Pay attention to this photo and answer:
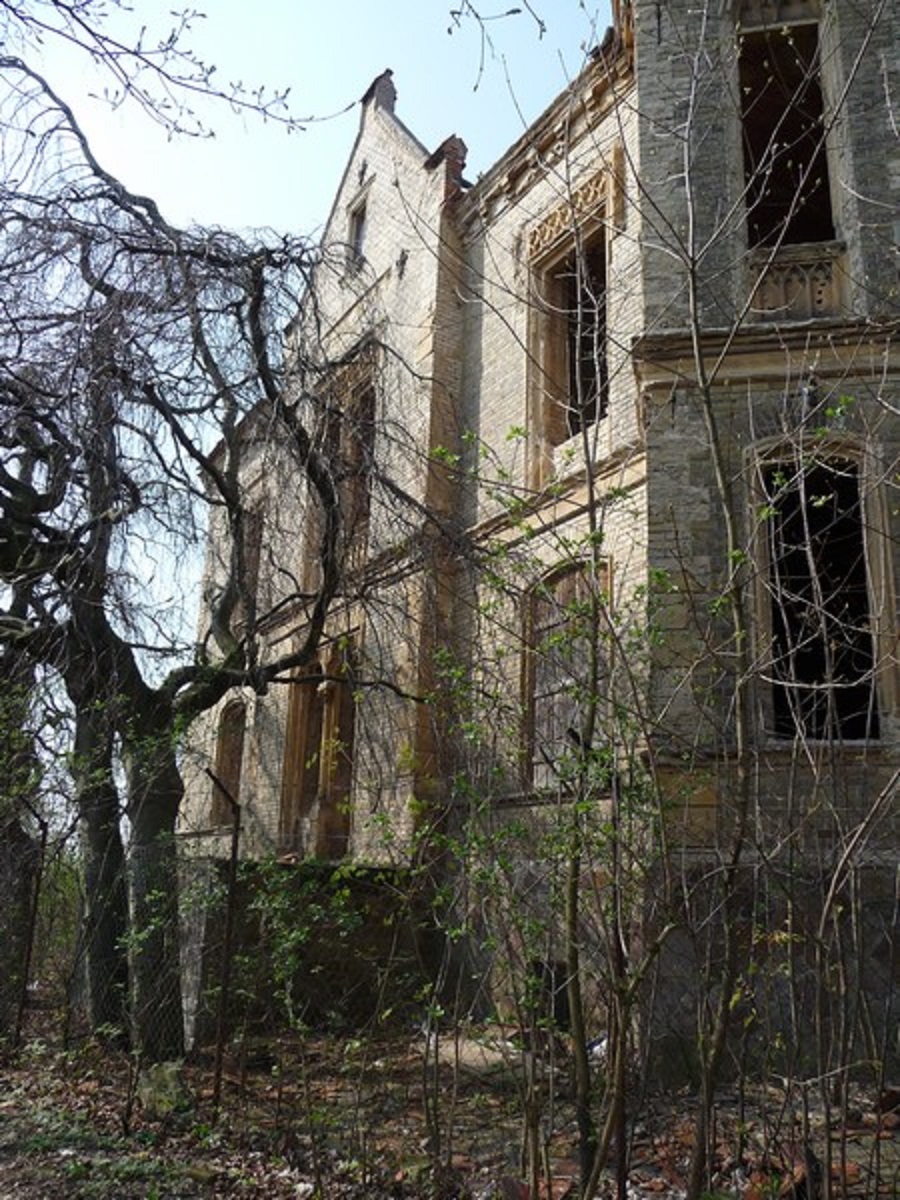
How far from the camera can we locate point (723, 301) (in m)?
8.71

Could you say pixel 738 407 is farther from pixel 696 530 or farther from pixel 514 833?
pixel 514 833

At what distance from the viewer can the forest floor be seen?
13.9ft

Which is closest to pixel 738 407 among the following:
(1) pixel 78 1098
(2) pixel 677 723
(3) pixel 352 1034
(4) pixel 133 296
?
(2) pixel 677 723

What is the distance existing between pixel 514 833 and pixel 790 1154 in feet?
5.40

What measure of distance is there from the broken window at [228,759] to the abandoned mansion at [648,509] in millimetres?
3062

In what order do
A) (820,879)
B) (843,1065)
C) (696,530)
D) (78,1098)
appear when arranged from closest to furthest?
(843,1065) < (820,879) < (78,1098) < (696,530)

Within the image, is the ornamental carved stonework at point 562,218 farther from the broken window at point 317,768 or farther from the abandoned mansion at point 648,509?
the broken window at point 317,768

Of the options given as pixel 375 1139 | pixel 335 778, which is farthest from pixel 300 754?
pixel 375 1139

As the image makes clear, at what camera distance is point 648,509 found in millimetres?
8062

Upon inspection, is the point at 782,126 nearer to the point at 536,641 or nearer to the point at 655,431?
the point at 655,431

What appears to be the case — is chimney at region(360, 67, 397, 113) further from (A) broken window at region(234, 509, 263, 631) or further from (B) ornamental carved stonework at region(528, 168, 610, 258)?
(A) broken window at region(234, 509, 263, 631)

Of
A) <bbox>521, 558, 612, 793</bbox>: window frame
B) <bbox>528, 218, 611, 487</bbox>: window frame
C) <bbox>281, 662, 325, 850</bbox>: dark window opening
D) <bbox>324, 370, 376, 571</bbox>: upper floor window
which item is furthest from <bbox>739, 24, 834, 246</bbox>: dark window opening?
<bbox>281, 662, 325, 850</bbox>: dark window opening

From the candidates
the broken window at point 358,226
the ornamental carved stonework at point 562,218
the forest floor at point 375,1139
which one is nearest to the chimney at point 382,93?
the broken window at point 358,226

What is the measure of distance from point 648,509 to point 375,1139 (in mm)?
4916
